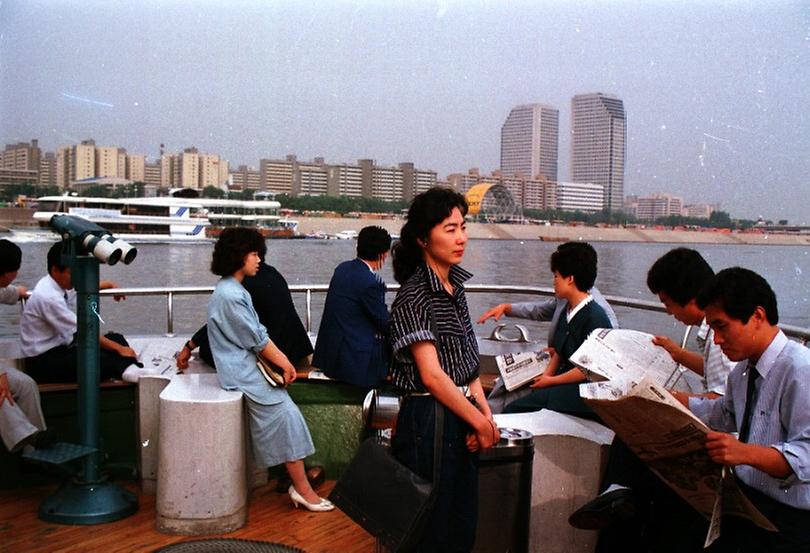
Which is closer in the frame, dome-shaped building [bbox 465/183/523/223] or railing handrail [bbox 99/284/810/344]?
railing handrail [bbox 99/284/810/344]

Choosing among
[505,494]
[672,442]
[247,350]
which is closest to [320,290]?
[247,350]

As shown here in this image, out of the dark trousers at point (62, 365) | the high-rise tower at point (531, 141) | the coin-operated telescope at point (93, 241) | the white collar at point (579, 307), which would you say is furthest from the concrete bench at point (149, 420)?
the high-rise tower at point (531, 141)

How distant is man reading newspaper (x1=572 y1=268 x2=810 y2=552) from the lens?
161 cm

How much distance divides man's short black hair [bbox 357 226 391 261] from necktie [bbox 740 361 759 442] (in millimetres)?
1798

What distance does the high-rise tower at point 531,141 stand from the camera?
5.35 metres

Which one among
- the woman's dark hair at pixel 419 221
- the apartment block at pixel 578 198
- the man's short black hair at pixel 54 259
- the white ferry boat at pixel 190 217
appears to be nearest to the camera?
the woman's dark hair at pixel 419 221

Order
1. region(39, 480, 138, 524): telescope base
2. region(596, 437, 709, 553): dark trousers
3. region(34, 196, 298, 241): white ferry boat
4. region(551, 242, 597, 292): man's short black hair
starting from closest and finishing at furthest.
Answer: region(596, 437, 709, 553): dark trousers < region(551, 242, 597, 292): man's short black hair < region(39, 480, 138, 524): telescope base < region(34, 196, 298, 241): white ferry boat

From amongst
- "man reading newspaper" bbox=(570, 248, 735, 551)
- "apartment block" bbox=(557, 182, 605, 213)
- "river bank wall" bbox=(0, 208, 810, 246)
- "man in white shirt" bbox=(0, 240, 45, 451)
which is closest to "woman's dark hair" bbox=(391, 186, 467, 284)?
"man reading newspaper" bbox=(570, 248, 735, 551)

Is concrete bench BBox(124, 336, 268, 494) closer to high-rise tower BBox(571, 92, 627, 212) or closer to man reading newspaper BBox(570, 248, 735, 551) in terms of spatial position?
man reading newspaper BBox(570, 248, 735, 551)

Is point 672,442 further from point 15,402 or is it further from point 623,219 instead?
point 623,219

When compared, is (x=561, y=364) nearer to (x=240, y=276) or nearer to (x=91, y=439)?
(x=240, y=276)

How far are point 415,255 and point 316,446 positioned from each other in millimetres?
1684

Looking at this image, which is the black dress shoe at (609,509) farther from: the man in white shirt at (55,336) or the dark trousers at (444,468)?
the man in white shirt at (55,336)

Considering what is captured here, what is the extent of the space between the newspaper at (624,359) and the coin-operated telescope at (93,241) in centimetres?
151
